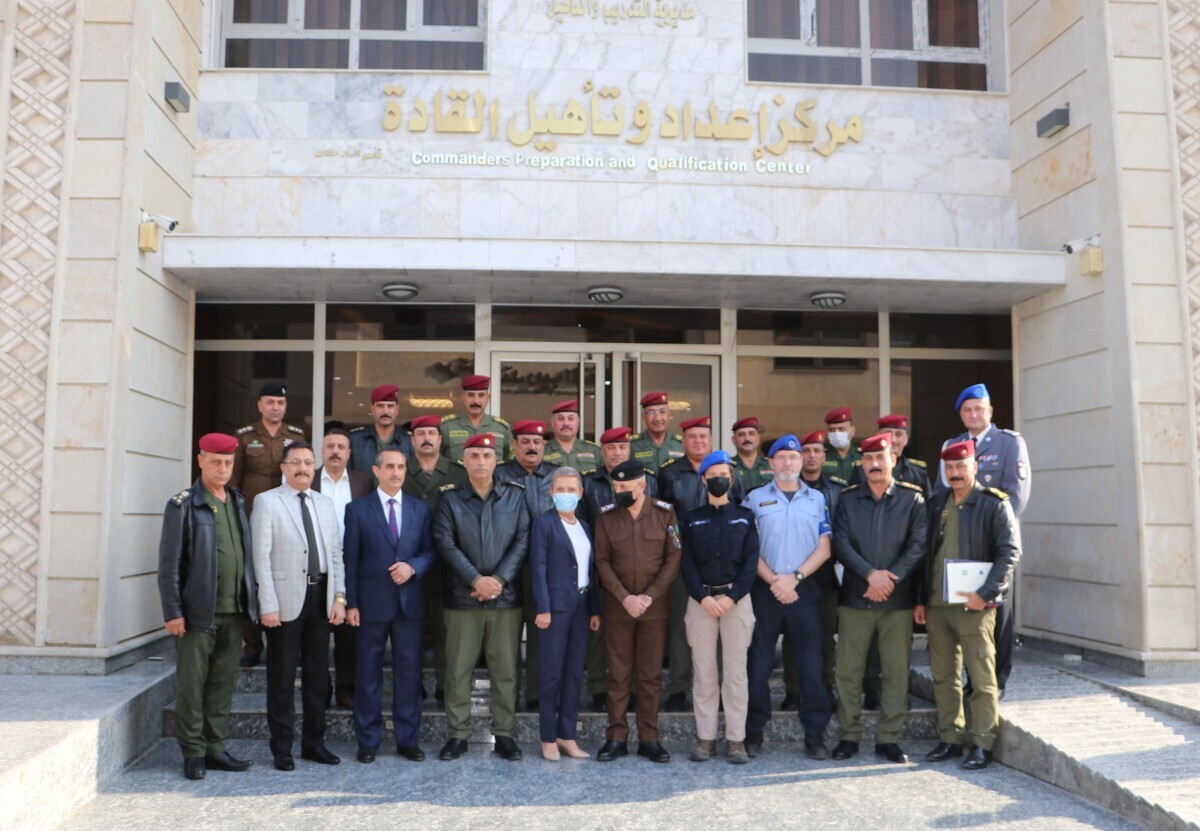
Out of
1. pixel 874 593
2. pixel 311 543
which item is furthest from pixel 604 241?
pixel 874 593

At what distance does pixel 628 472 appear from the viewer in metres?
5.73

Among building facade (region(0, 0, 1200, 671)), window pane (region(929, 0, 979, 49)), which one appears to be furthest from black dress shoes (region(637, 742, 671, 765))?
window pane (region(929, 0, 979, 49))

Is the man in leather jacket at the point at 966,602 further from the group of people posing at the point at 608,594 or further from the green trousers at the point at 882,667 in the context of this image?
the green trousers at the point at 882,667

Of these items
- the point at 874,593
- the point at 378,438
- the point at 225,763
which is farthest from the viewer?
the point at 378,438

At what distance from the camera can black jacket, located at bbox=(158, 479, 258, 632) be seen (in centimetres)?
523

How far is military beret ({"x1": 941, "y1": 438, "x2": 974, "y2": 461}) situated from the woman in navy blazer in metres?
2.19

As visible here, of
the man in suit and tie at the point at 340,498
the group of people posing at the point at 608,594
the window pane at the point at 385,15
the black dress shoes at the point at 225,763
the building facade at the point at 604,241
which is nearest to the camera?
the black dress shoes at the point at 225,763

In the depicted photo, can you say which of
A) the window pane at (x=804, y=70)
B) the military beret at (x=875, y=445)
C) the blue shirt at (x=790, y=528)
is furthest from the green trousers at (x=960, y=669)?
the window pane at (x=804, y=70)

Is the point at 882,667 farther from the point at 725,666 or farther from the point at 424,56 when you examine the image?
the point at 424,56

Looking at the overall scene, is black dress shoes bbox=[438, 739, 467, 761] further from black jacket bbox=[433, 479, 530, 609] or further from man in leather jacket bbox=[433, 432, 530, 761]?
black jacket bbox=[433, 479, 530, 609]

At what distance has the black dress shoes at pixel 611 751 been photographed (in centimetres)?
562

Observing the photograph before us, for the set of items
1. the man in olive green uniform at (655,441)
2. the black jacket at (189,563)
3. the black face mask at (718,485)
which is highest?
the man in olive green uniform at (655,441)

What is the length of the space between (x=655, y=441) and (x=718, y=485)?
1.37m

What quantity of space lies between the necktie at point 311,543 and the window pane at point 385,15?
4.95 meters
